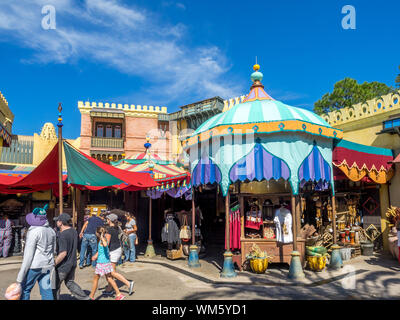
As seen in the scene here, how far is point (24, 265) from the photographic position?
421cm

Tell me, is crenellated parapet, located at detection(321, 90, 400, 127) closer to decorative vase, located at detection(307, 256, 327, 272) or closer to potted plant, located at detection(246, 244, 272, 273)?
decorative vase, located at detection(307, 256, 327, 272)

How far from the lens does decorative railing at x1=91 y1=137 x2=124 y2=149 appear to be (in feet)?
88.4

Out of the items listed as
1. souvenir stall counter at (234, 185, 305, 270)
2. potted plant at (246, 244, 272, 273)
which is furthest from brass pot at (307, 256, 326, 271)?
potted plant at (246, 244, 272, 273)

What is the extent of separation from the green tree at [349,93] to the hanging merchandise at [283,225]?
2548 cm

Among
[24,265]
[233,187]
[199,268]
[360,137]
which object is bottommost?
[199,268]

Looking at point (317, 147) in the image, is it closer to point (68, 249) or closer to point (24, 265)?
point (68, 249)

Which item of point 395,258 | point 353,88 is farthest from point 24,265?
point 353,88

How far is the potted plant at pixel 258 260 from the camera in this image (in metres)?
8.22

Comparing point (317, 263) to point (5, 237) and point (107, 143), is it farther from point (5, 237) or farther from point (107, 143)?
point (107, 143)

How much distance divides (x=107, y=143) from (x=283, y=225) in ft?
71.1

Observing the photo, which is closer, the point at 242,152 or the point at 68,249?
the point at 68,249

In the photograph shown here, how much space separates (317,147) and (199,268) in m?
4.91

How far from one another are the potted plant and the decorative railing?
21.3m

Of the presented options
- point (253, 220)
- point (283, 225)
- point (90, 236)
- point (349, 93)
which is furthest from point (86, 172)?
point (349, 93)
